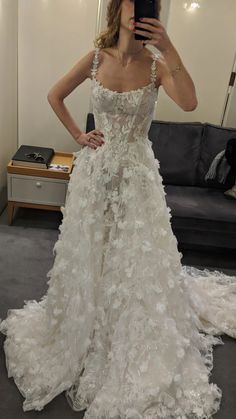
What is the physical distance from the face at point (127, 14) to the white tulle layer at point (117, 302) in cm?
45

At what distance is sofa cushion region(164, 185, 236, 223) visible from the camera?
2680mm

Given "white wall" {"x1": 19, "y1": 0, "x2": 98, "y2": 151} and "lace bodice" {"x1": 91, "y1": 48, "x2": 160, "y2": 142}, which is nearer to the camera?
"lace bodice" {"x1": 91, "y1": 48, "x2": 160, "y2": 142}

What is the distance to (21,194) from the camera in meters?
2.90

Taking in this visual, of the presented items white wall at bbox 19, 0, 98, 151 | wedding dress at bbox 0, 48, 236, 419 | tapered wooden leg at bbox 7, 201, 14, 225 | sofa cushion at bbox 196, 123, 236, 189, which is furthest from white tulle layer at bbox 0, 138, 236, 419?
white wall at bbox 19, 0, 98, 151

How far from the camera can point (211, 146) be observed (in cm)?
305

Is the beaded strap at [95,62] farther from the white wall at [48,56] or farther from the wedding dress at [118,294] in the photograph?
the white wall at [48,56]

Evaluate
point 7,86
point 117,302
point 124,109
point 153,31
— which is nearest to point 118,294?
point 117,302

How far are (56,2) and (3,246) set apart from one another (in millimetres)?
1801

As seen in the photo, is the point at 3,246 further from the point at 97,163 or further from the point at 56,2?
the point at 56,2

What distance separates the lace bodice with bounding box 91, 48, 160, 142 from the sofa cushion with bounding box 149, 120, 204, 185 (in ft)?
4.43

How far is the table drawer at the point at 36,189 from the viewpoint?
287 cm

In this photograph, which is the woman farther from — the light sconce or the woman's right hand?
the light sconce

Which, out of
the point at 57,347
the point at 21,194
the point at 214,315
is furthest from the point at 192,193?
the point at 57,347

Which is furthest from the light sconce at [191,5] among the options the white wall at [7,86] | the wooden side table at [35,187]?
the wooden side table at [35,187]
